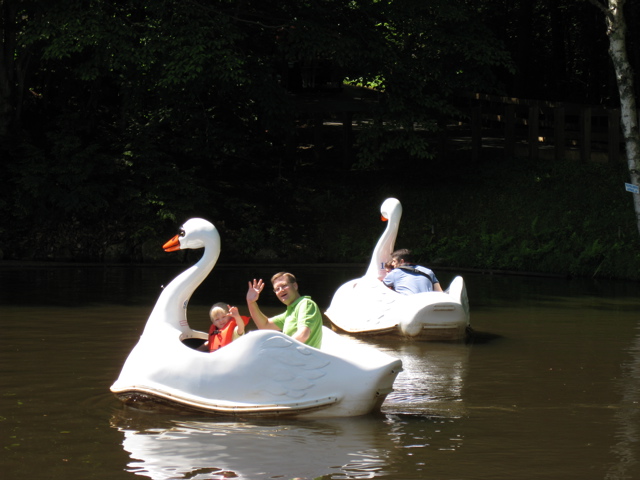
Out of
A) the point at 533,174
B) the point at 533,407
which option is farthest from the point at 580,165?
the point at 533,407

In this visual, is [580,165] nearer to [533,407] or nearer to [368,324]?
[368,324]

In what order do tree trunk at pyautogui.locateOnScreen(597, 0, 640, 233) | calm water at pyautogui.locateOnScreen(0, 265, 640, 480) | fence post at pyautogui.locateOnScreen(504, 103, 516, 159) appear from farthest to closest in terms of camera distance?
fence post at pyautogui.locateOnScreen(504, 103, 516, 159), tree trunk at pyautogui.locateOnScreen(597, 0, 640, 233), calm water at pyautogui.locateOnScreen(0, 265, 640, 480)

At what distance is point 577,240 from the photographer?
2106 centimetres

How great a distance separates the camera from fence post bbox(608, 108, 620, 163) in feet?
75.9

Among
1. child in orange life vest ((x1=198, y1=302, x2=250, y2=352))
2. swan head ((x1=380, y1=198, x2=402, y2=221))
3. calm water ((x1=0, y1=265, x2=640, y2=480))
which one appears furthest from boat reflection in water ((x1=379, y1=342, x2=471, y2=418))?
swan head ((x1=380, y1=198, x2=402, y2=221))

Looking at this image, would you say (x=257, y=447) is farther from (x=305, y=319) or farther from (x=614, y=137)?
(x=614, y=137)

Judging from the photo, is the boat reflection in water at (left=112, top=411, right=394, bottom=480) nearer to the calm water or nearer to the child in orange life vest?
the calm water

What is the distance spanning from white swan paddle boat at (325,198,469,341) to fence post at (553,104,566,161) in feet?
36.0

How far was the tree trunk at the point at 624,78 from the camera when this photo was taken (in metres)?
18.1

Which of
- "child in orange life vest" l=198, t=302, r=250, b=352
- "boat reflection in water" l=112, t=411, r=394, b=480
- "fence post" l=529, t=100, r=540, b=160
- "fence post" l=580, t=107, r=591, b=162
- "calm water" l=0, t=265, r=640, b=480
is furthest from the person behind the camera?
"fence post" l=529, t=100, r=540, b=160

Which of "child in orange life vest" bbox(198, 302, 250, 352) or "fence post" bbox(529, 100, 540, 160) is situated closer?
"child in orange life vest" bbox(198, 302, 250, 352)

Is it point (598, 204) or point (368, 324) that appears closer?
point (368, 324)

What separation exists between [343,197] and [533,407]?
51.4ft

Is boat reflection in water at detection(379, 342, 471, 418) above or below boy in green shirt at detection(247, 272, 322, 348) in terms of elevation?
below
